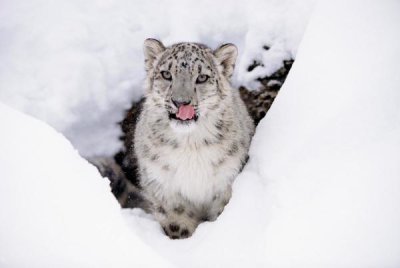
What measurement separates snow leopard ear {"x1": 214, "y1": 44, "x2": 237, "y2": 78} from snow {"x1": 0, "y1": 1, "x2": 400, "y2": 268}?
60 centimetres

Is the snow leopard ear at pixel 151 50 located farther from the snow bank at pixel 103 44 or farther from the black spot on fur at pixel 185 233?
the black spot on fur at pixel 185 233

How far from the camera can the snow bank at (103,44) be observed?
5.25 meters

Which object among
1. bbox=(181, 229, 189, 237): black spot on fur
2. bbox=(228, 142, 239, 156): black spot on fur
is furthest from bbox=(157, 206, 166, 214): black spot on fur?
bbox=(228, 142, 239, 156): black spot on fur

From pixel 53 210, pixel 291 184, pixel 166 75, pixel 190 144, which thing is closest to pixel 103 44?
pixel 166 75

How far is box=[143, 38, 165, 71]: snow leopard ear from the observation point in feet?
15.1

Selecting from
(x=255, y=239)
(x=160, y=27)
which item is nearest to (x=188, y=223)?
(x=255, y=239)

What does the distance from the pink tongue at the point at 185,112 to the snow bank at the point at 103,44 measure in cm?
175

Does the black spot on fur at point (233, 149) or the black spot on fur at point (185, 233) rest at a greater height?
the black spot on fur at point (233, 149)

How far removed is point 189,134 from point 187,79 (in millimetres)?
571

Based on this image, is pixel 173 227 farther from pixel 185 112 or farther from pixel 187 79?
pixel 187 79

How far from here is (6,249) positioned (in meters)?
2.83

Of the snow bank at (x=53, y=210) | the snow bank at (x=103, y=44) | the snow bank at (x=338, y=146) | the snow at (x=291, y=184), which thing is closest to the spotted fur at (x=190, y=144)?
the snow at (x=291, y=184)

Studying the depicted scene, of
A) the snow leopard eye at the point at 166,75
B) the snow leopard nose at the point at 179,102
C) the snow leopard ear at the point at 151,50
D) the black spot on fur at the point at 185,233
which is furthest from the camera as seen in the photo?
the black spot on fur at the point at 185,233

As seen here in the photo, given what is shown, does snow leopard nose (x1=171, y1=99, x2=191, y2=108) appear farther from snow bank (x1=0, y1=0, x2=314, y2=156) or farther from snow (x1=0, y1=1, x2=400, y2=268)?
snow bank (x1=0, y1=0, x2=314, y2=156)
